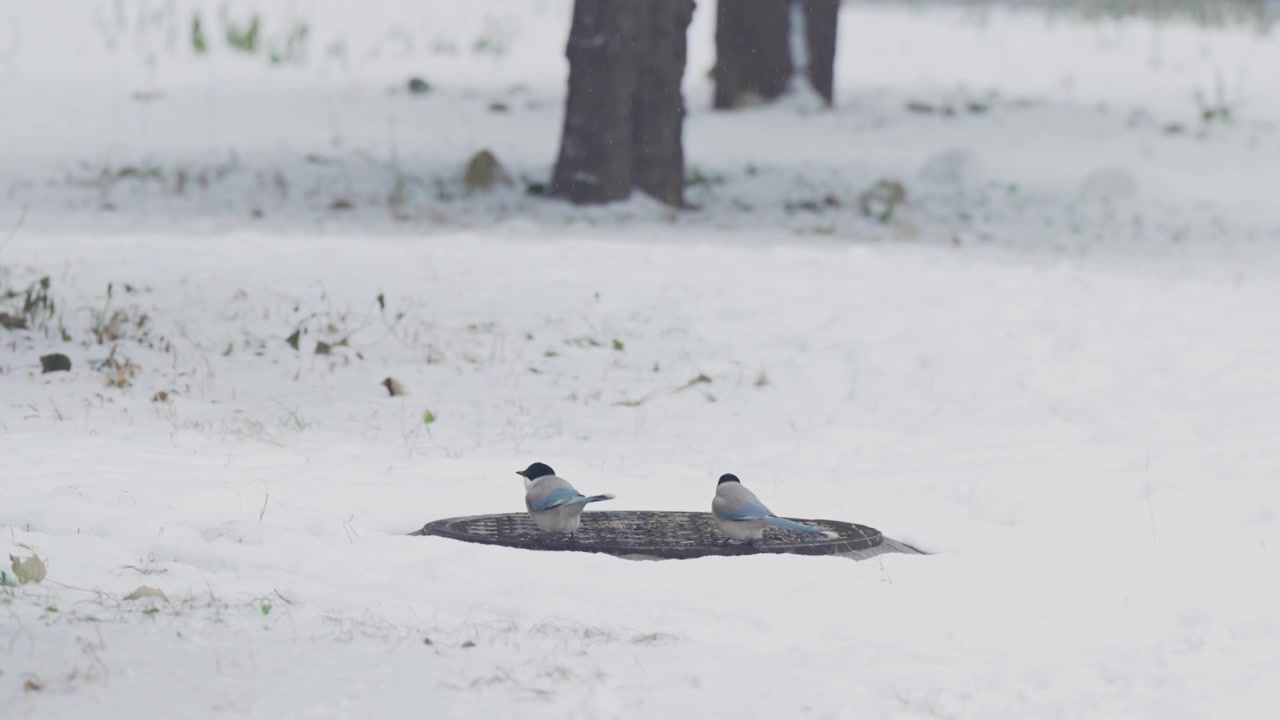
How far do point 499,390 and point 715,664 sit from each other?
3866mm

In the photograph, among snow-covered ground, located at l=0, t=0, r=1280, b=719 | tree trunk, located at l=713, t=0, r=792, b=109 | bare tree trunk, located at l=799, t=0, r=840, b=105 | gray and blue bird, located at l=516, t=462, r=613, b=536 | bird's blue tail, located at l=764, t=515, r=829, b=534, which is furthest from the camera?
bare tree trunk, located at l=799, t=0, r=840, b=105

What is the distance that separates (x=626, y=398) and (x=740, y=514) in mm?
2814

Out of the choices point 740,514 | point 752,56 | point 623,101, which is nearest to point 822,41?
point 752,56

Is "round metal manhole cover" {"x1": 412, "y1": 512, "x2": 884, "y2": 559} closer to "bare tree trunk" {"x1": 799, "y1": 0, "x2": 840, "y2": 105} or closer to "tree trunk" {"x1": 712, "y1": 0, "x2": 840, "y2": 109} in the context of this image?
"tree trunk" {"x1": 712, "y1": 0, "x2": 840, "y2": 109}

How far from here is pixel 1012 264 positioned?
11094mm

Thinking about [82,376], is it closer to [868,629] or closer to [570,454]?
[570,454]

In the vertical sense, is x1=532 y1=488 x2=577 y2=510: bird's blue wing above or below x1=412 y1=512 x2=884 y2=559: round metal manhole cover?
above

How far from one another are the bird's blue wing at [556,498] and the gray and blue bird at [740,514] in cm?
43

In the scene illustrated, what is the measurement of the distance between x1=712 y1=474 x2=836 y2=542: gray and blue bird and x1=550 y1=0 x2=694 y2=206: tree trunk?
7.08 metres

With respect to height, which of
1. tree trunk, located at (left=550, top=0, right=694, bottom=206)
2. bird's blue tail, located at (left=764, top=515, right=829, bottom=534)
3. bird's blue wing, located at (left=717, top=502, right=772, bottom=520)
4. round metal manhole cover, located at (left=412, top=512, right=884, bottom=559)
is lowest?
round metal manhole cover, located at (left=412, top=512, right=884, bottom=559)

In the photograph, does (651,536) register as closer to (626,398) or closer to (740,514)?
(740,514)

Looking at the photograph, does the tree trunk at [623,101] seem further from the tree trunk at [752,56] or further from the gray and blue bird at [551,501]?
the gray and blue bird at [551,501]

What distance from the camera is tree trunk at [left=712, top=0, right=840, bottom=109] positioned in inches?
636

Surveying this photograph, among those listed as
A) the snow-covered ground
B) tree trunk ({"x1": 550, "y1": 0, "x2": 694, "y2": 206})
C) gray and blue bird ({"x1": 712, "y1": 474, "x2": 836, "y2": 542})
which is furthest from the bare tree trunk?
gray and blue bird ({"x1": 712, "y1": 474, "x2": 836, "y2": 542})
